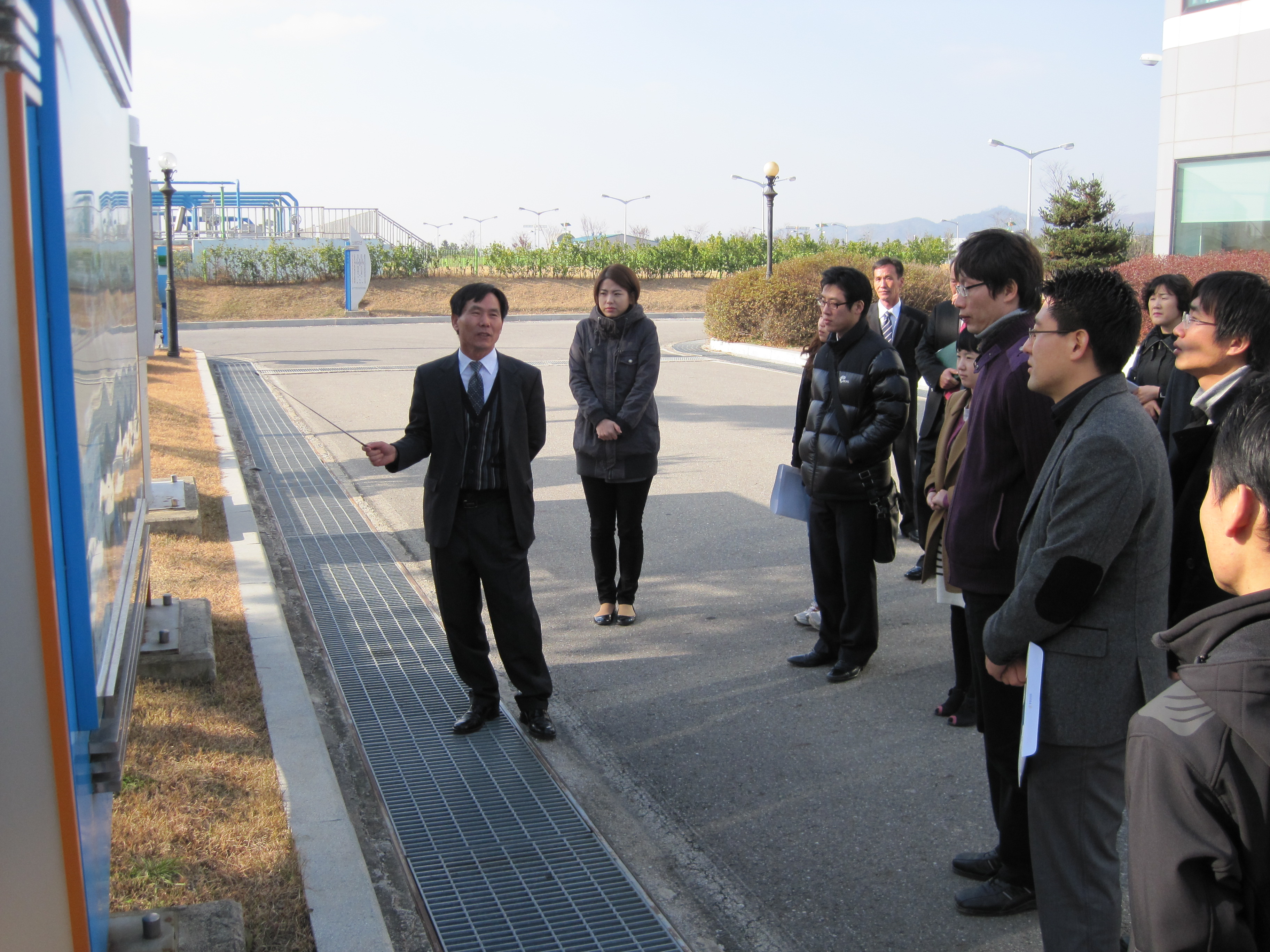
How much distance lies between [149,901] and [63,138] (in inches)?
91.3

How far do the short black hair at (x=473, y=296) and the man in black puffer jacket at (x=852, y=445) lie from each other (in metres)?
1.61

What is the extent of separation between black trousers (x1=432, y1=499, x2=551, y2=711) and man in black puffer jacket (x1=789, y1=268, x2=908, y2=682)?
1.57 meters

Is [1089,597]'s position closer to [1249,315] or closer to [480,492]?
[1249,315]

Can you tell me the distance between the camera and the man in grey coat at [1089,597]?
2629 millimetres

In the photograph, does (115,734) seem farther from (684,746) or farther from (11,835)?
(684,746)

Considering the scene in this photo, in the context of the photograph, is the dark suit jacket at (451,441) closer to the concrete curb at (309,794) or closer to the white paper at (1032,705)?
the concrete curb at (309,794)

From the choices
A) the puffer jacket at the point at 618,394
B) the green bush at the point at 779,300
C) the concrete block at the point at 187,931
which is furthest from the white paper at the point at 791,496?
the green bush at the point at 779,300

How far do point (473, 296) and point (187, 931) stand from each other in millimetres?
2695

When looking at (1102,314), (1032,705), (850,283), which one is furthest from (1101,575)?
(850,283)

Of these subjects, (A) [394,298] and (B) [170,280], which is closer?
(B) [170,280]

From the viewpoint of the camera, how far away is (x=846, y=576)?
5.23 m

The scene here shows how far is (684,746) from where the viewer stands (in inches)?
182

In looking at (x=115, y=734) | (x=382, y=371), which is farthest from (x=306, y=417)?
(x=115, y=734)

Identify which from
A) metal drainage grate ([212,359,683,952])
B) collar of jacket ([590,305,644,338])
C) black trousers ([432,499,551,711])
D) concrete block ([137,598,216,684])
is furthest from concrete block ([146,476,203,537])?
black trousers ([432,499,551,711])
